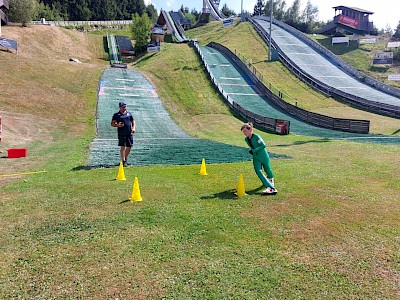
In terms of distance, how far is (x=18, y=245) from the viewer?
619 cm

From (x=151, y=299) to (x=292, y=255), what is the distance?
2.57m

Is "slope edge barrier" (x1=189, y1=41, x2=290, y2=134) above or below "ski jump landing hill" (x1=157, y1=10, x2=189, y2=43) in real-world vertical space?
below

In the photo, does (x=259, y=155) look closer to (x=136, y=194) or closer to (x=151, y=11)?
(x=136, y=194)

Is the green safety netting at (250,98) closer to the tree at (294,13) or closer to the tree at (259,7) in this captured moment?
the tree at (294,13)

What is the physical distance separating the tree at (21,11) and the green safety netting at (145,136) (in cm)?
2468

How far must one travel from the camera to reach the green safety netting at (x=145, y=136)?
14953mm

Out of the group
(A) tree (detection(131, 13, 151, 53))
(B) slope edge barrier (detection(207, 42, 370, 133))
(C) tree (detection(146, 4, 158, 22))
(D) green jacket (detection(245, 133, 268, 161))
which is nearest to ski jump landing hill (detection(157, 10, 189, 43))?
(A) tree (detection(131, 13, 151, 53))

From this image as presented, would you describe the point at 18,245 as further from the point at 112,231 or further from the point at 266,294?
the point at 266,294

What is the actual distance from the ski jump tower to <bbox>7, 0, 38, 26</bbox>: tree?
62518mm

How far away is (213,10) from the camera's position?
115 metres

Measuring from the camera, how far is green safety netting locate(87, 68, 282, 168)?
14953mm

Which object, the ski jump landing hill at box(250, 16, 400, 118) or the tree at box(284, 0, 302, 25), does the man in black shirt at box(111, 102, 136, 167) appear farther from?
the tree at box(284, 0, 302, 25)

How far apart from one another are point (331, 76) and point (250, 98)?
19997 mm

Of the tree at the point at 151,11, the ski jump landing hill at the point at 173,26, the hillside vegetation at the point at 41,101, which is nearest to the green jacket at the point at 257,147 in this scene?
the hillside vegetation at the point at 41,101
